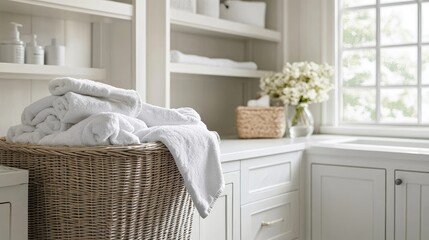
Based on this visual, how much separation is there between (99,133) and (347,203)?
60.0 inches

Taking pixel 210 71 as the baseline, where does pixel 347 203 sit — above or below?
below

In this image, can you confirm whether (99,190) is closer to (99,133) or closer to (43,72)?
(99,133)

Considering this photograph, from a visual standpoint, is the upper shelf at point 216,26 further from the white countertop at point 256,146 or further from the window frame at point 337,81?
the white countertop at point 256,146

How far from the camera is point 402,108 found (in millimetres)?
3008

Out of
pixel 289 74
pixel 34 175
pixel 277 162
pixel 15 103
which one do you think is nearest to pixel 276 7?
pixel 289 74

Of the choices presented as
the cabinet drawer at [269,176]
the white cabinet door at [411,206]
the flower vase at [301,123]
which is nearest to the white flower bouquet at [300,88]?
the flower vase at [301,123]

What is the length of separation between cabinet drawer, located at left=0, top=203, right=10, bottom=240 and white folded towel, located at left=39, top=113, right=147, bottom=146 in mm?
198

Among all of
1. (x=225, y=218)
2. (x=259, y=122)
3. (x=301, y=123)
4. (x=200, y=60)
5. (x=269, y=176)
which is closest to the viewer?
(x=225, y=218)

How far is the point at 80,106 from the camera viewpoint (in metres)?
1.33

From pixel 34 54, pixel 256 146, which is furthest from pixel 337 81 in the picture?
pixel 34 54

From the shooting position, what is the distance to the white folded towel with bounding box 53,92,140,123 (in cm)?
133

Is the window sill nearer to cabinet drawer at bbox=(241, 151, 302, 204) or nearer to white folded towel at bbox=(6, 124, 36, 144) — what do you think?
cabinet drawer at bbox=(241, 151, 302, 204)

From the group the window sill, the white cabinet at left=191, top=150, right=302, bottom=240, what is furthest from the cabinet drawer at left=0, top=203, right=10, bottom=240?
the window sill

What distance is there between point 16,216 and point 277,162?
4.50 ft
